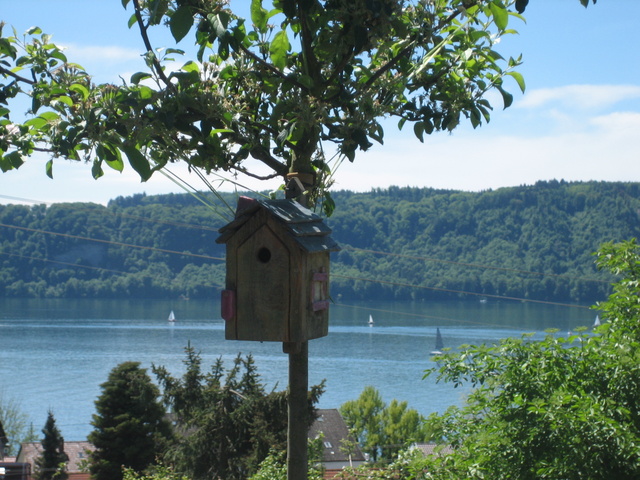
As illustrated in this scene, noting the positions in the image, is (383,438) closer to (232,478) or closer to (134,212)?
(232,478)

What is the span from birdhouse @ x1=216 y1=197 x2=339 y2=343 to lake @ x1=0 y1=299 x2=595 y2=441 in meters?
22.8

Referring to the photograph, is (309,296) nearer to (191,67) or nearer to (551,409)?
(191,67)

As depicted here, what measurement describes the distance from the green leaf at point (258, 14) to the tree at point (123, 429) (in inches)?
672

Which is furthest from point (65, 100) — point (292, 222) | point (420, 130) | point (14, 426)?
point (14, 426)

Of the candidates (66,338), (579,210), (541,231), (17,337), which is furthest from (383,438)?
(579,210)

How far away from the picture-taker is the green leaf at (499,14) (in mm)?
2070

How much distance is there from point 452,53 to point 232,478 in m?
7.94

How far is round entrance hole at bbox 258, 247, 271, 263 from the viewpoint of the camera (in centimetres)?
238

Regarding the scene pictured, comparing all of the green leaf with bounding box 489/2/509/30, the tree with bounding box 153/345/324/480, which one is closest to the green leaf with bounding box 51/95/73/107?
the green leaf with bounding box 489/2/509/30

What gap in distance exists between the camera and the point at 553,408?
2.95 metres

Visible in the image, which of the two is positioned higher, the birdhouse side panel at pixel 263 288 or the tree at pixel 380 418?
the birdhouse side panel at pixel 263 288

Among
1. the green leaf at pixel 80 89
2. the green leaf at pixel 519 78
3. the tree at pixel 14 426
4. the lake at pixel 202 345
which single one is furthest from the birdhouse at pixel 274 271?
the tree at pixel 14 426

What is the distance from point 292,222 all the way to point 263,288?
238 mm

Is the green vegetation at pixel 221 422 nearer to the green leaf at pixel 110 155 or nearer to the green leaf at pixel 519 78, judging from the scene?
the green leaf at pixel 110 155
